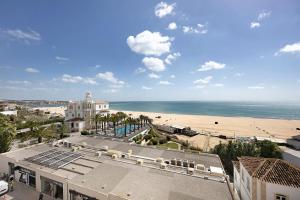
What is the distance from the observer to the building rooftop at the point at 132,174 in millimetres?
13656

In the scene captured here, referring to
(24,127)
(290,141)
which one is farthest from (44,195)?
(290,141)

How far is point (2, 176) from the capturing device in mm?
21266

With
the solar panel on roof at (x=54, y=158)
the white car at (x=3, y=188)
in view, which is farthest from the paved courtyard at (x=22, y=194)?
the solar panel on roof at (x=54, y=158)

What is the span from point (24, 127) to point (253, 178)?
57.2 m

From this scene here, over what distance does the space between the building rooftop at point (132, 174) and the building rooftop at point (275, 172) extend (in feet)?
9.91

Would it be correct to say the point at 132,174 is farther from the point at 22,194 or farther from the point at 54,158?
the point at 22,194

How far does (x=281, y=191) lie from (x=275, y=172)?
1587mm

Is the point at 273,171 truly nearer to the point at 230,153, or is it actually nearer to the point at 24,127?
the point at 230,153

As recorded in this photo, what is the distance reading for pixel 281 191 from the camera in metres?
13.1

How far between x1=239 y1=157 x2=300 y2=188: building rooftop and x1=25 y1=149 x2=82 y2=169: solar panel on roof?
63.2 ft

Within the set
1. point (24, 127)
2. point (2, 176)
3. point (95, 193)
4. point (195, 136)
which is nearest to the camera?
point (95, 193)

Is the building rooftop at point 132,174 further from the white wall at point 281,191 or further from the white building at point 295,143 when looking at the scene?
the white building at point 295,143

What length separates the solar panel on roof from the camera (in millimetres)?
18716

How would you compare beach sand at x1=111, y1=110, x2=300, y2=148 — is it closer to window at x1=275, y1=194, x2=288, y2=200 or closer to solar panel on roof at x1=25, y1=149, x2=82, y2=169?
window at x1=275, y1=194, x2=288, y2=200
